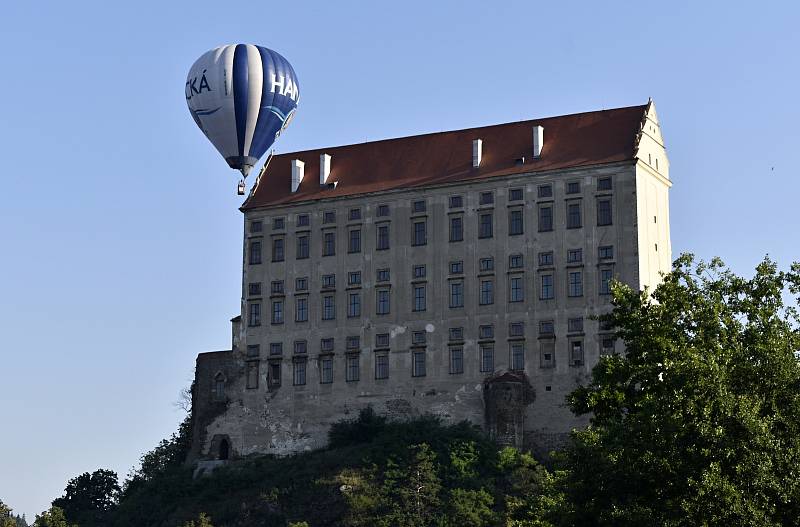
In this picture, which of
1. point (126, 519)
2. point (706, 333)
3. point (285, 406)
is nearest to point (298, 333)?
point (285, 406)

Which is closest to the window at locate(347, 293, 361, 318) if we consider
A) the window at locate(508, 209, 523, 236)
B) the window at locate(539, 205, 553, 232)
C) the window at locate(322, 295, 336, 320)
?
the window at locate(322, 295, 336, 320)

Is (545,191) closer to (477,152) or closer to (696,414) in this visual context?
(477,152)

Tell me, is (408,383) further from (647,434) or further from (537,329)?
(647,434)

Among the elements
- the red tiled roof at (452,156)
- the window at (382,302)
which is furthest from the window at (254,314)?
the window at (382,302)

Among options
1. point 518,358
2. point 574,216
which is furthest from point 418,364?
point 574,216

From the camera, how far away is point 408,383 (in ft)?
297

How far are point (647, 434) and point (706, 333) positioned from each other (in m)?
4.17

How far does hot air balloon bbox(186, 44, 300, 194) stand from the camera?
92062 mm

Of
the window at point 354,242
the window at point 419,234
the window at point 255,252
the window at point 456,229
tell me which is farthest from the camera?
the window at point 255,252

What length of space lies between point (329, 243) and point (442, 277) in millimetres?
6739

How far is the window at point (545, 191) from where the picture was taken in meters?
89.1

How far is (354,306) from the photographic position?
92.9m

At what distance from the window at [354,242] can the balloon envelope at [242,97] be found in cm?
625

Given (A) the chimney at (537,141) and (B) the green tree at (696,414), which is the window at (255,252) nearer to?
(A) the chimney at (537,141)
